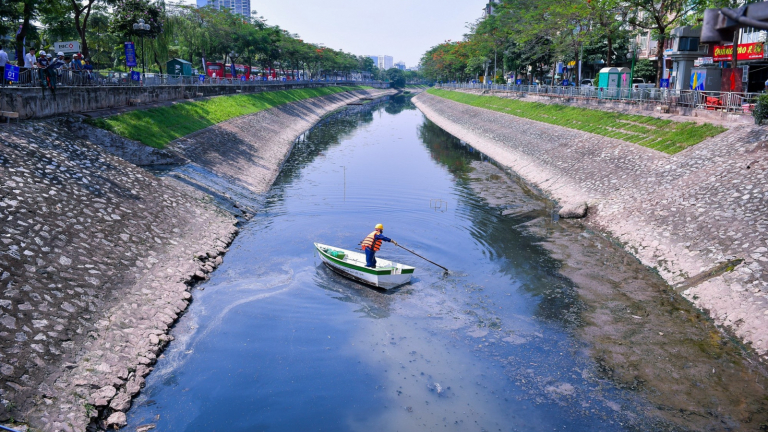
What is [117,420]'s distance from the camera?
11492 millimetres

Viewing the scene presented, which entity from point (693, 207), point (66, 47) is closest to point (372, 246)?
point (693, 207)

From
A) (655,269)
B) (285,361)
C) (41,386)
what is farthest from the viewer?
(655,269)

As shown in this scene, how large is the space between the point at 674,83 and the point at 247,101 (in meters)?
44.9

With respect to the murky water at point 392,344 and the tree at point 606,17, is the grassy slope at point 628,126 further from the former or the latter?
the murky water at point 392,344

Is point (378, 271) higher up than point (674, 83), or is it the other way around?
point (674, 83)

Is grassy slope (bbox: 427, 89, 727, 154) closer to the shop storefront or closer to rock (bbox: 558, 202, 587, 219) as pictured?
rock (bbox: 558, 202, 587, 219)

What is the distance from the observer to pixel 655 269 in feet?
66.4

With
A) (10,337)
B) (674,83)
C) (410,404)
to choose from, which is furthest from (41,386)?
(674,83)

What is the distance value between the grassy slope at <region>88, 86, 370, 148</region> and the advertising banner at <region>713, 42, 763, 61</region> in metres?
42.1

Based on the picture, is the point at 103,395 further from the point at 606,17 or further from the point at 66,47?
the point at 606,17

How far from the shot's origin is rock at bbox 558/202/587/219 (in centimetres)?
2734

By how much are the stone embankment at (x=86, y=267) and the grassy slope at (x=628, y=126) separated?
23.2 metres

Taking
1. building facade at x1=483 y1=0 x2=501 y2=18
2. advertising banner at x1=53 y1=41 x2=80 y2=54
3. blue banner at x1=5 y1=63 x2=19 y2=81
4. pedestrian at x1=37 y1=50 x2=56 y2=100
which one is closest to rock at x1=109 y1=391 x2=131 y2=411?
blue banner at x1=5 y1=63 x2=19 y2=81

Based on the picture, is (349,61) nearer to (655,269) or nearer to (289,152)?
(289,152)
